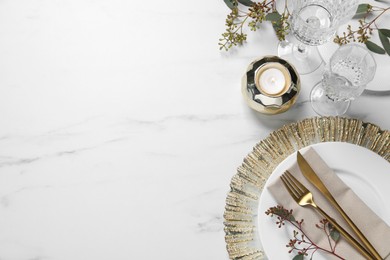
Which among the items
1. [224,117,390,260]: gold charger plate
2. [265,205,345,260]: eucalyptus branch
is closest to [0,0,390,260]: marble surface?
[224,117,390,260]: gold charger plate

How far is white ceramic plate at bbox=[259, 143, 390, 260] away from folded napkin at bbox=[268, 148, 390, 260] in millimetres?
13

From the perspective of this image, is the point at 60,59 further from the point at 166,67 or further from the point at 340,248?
the point at 340,248

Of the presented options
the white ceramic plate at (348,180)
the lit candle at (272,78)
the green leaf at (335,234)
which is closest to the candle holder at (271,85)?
the lit candle at (272,78)

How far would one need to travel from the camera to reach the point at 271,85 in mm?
1020

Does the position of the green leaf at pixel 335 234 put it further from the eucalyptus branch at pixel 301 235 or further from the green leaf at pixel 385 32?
the green leaf at pixel 385 32

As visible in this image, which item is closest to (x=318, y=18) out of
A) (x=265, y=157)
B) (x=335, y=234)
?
(x=265, y=157)

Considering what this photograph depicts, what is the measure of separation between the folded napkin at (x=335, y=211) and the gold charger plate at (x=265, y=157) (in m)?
0.05

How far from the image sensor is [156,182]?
1.08 metres

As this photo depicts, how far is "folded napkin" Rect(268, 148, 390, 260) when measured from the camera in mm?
955

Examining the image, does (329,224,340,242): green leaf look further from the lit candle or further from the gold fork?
the lit candle

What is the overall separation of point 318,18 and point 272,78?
15 cm

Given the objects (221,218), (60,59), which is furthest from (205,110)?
(60,59)

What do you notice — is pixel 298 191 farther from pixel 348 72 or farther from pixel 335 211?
pixel 348 72

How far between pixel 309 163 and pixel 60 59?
55 cm
